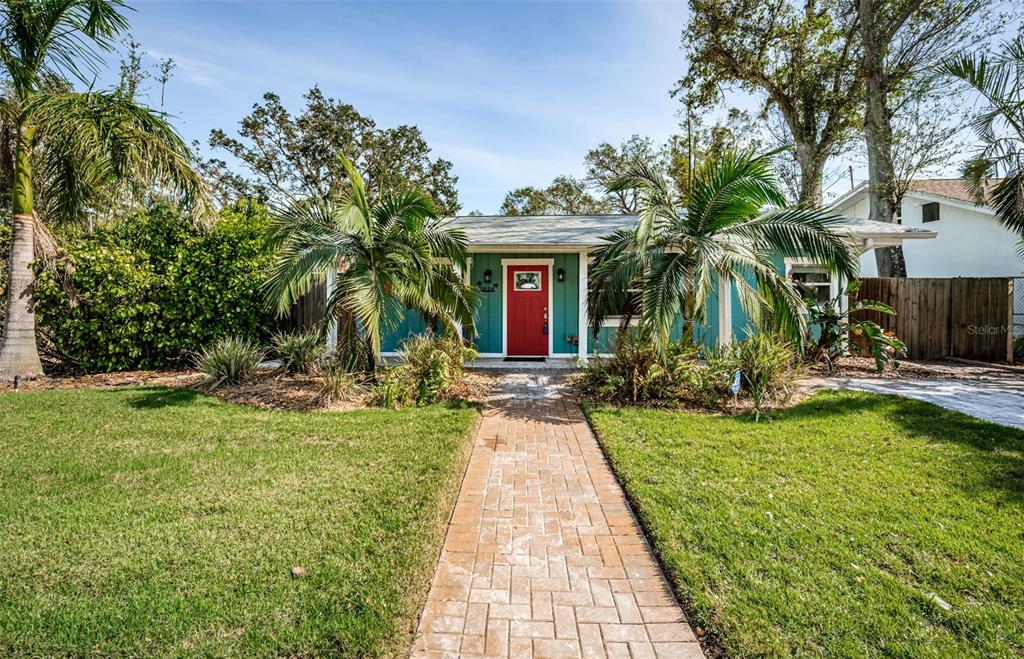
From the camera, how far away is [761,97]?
17.8m

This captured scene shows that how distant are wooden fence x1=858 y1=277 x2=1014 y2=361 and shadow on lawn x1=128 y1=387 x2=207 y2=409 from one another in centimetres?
1309

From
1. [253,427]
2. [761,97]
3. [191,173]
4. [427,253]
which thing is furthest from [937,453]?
[761,97]

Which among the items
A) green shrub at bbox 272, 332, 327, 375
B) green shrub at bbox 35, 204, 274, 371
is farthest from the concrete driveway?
green shrub at bbox 35, 204, 274, 371

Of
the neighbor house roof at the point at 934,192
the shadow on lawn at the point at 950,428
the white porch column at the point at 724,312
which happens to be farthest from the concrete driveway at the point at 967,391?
the neighbor house roof at the point at 934,192

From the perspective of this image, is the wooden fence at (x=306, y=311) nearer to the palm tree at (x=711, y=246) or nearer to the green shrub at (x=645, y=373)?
the palm tree at (x=711, y=246)

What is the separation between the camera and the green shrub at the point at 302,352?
7.70 m

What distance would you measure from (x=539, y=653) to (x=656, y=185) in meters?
6.01

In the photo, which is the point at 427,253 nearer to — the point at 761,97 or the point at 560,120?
the point at 560,120

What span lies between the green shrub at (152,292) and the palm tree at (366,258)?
2.90 metres

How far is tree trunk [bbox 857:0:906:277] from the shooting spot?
13133 millimetres

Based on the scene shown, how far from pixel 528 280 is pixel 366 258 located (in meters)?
4.67

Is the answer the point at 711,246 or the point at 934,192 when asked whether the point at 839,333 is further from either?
the point at 934,192

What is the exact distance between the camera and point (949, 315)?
1017cm

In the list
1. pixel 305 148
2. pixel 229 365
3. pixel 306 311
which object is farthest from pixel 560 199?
pixel 229 365
